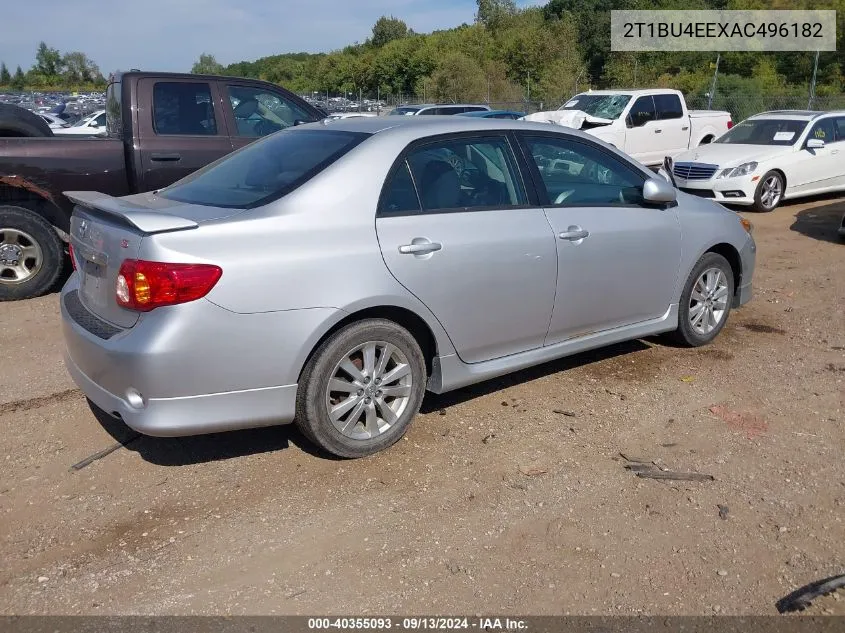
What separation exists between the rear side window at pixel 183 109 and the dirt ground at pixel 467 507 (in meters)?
3.08

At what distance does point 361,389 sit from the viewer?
391 cm

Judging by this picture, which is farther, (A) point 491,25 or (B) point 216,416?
(A) point 491,25

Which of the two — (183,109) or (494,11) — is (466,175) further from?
(494,11)

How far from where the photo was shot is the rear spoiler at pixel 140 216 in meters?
3.38

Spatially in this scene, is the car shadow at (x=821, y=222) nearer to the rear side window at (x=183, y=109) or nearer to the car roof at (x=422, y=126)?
the car roof at (x=422, y=126)

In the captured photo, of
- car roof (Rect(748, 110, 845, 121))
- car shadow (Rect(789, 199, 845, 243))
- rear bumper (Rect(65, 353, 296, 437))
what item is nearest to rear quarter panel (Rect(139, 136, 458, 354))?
rear bumper (Rect(65, 353, 296, 437))

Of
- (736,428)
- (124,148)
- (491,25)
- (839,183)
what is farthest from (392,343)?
(491,25)

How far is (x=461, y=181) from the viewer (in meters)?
4.29

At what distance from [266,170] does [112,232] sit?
93cm

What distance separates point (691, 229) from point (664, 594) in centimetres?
301

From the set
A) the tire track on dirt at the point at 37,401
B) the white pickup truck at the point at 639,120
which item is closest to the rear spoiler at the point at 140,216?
the tire track on dirt at the point at 37,401

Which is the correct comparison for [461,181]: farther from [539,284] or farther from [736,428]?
[736,428]

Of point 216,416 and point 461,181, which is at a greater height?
point 461,181

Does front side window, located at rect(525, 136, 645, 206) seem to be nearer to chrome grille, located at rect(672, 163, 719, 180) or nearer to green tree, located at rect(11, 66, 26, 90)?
chrome grille, located at rect(672, 163, 719, 180)
